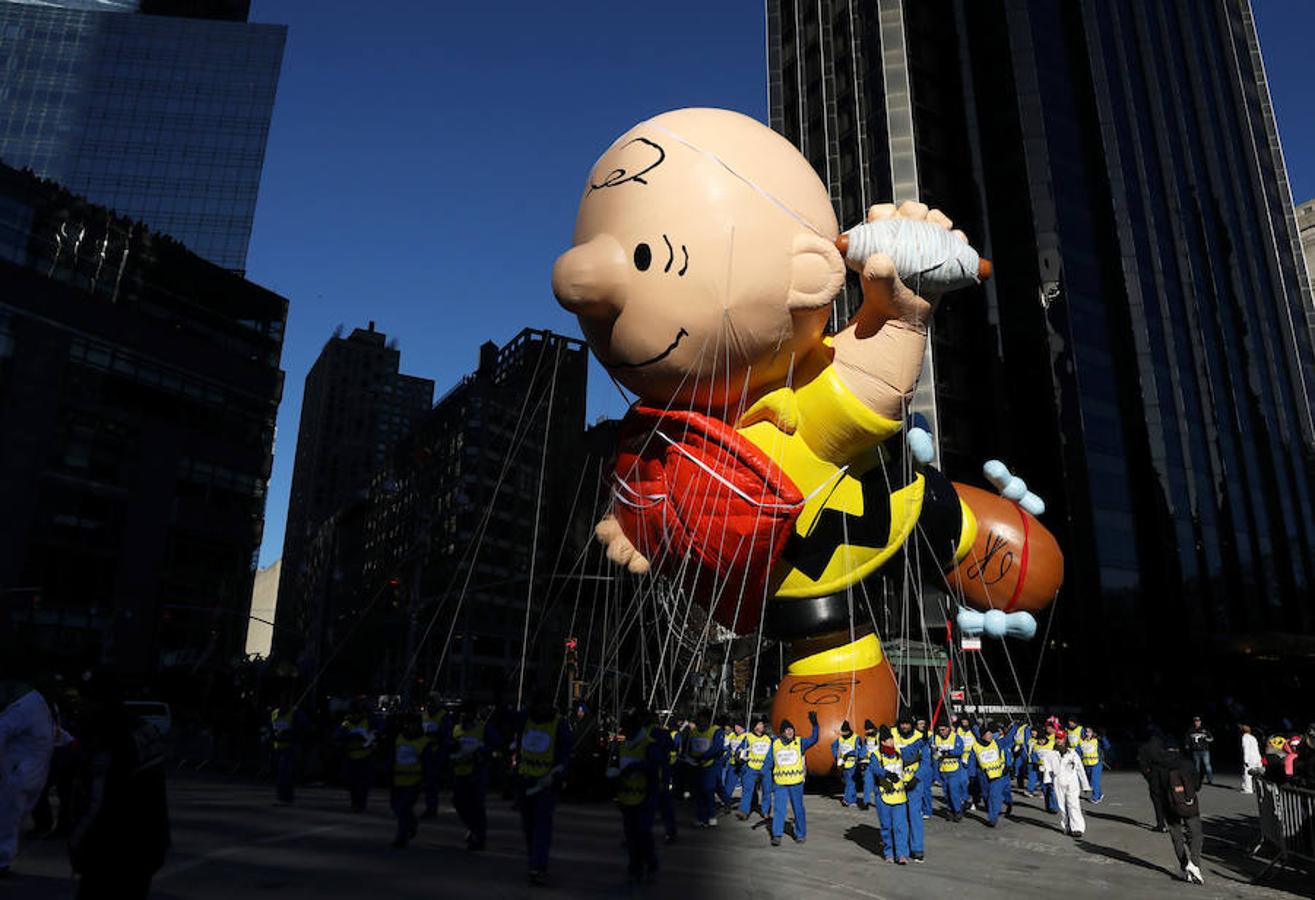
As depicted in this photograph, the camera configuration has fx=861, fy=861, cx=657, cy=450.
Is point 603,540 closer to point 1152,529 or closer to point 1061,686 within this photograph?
point 1061,686

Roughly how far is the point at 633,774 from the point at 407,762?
2.74 m

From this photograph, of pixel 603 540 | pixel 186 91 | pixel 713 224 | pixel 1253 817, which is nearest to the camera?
pixel 713 224

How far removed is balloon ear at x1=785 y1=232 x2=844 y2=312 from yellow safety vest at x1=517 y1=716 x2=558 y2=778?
210 inches

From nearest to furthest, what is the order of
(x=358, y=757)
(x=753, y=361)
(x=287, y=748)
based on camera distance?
1. (x=753, y=361)
2. (x=358, y=757)
3. (x=287, y=748)

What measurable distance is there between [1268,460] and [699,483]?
39529 mm

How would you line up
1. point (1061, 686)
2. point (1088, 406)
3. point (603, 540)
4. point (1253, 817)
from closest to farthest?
1. point (603, 540)
2. point (1253, 817)
3. point (1061, 686)
4. point (1088, 406)

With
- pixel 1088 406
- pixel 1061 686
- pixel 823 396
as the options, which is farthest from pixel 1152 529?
pixel 823 396

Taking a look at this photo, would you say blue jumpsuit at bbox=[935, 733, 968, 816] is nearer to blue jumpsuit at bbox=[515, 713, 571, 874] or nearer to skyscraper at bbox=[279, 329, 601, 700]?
blue jumpsuit at bbox=[515, 713, 571, 874]

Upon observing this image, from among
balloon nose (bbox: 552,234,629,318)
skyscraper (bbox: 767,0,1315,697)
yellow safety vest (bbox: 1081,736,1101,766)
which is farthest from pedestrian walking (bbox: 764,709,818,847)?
skyscraper (bbox: 767,0,1315,697)

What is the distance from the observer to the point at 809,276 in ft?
32.3

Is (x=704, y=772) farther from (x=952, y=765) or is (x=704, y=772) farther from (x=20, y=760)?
(x=20, y=760)

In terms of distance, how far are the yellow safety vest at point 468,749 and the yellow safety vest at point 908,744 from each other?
4.36 m

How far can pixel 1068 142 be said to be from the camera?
34156 mm

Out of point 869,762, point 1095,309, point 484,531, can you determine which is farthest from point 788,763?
point 484,531
